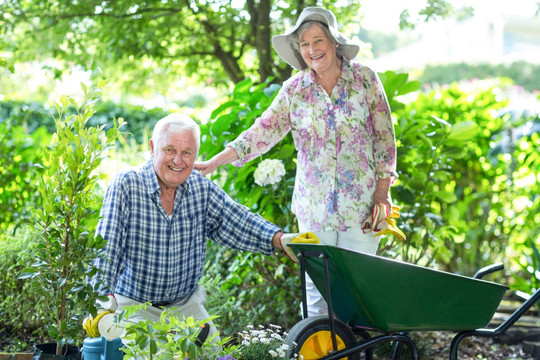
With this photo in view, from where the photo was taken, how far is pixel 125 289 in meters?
2.28

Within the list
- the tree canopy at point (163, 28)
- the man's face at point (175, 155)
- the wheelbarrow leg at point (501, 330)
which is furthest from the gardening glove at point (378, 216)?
the tree canopy at point (163, 28)

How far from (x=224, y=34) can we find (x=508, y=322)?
2.67 m

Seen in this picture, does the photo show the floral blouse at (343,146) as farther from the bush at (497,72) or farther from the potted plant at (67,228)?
the bush at (497,72)

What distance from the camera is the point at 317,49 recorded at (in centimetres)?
229

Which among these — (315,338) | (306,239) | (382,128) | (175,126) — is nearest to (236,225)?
(306,239)

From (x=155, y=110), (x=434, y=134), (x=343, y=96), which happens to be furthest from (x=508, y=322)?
(x=155, y=110)

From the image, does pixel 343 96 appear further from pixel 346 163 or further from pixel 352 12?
pixel 352 12

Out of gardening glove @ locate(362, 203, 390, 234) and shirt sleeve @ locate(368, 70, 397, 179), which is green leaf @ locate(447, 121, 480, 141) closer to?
shirt sleeve @ locate(368, 70, 397, 179)

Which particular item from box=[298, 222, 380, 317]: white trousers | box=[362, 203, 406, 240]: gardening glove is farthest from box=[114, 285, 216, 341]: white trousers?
box=[362, 203, 406, 240]: gardening glove

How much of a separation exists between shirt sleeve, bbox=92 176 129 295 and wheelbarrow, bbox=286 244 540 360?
0.62m

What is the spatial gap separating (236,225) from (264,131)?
394mm

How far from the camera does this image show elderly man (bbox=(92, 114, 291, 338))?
7.20 ft

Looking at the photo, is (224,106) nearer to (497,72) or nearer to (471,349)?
(471,349)

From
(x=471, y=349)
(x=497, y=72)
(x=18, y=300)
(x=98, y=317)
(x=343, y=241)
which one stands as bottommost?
(x=471, y=349)
